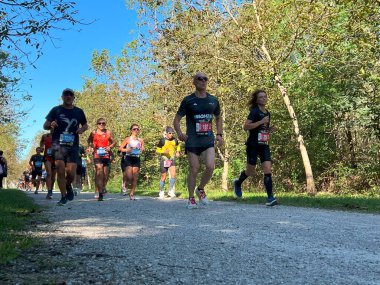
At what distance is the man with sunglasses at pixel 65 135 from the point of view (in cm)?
814

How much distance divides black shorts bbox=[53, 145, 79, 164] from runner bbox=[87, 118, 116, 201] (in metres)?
2.50

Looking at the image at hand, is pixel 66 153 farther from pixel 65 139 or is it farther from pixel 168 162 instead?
pixel 168 162

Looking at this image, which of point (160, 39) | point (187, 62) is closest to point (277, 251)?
point (187, 62)

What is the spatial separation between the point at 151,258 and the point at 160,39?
16.4 metres

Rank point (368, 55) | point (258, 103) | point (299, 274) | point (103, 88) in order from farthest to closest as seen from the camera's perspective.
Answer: point (103, 88) → point (368, 55) → point (258, 103) → point (299, 274)

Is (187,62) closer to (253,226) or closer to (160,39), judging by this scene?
(160,39)

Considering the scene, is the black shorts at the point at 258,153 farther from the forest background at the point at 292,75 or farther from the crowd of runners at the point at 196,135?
the forest background at the point at 292,75

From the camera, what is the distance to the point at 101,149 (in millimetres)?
11070

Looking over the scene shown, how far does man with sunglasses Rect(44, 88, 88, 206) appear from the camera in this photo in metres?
8.14

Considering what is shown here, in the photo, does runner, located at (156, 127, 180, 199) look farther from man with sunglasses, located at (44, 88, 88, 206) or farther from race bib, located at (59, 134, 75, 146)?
→ race bib, located at (59, 134, 75, 146)

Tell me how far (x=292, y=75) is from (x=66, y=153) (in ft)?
29.1

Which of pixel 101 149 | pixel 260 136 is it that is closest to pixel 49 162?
pixel 101 149

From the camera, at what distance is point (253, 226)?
16.9 feet

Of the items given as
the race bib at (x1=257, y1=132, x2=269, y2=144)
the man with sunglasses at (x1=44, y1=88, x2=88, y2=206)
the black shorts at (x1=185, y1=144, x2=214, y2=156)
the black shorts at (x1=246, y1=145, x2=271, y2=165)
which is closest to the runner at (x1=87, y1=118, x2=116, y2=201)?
the man with sunglasses at (x1=44, y1=88, x2=88, y2=206)
